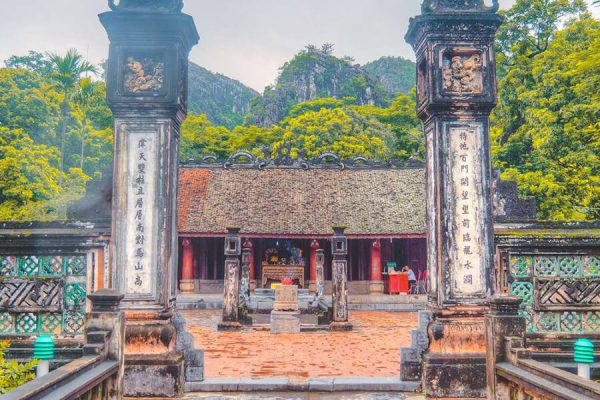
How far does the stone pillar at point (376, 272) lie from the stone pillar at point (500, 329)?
18.6 meters

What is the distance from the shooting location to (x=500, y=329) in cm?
516

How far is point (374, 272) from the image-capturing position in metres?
24.0

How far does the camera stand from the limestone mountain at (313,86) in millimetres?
61281

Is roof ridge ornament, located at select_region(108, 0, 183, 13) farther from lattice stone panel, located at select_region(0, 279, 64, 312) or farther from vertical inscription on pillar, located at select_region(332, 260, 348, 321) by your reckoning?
vertical inscription on pillar, located at select_region(332, 260, 348, 321)

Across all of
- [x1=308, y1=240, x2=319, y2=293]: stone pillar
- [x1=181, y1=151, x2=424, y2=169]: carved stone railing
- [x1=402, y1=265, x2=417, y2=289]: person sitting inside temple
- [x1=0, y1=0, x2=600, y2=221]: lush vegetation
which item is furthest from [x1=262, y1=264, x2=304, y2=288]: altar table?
[x1=0, y1=0, x2=600, y2=221]: lush vegetation

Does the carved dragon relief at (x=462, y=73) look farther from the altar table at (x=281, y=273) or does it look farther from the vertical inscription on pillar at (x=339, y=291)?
the altar table at (x=281, y=273)

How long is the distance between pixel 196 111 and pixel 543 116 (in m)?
58.1

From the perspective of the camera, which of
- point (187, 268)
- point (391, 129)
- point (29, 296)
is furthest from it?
point (391, 129)

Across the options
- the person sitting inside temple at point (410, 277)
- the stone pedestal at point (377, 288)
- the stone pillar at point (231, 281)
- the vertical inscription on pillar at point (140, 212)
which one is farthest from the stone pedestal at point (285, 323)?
the person sitting inside temple at point (410, 277)

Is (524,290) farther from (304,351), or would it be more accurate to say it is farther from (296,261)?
(296,261)

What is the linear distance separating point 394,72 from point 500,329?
87.0 m

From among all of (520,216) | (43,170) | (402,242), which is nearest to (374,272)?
(402,242)

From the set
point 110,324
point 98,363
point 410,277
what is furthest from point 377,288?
point 98,363

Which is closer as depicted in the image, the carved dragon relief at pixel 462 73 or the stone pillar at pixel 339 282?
the carved dragon relief at pixel 462 73
